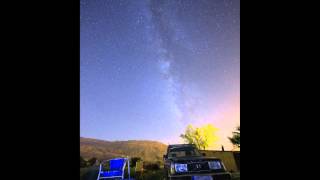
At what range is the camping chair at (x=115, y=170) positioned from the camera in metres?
4.39

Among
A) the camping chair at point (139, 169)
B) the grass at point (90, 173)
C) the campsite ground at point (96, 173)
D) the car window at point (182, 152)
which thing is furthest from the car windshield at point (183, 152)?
the grass at point (90, 173)

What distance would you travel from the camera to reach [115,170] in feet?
14.7

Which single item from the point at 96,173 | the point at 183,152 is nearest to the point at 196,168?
the point at 183,152

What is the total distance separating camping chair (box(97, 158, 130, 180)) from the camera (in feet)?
14.4

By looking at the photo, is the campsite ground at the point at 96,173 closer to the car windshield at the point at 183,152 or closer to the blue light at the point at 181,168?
the car windshield at the point at 183,152

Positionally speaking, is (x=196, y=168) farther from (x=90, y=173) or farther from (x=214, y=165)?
(x=90, y=173)

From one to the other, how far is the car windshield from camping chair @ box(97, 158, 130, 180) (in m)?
0.57

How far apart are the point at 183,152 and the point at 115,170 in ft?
2.74

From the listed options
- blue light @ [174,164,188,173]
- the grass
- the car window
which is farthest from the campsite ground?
blue light @ [174,164,188,173]
